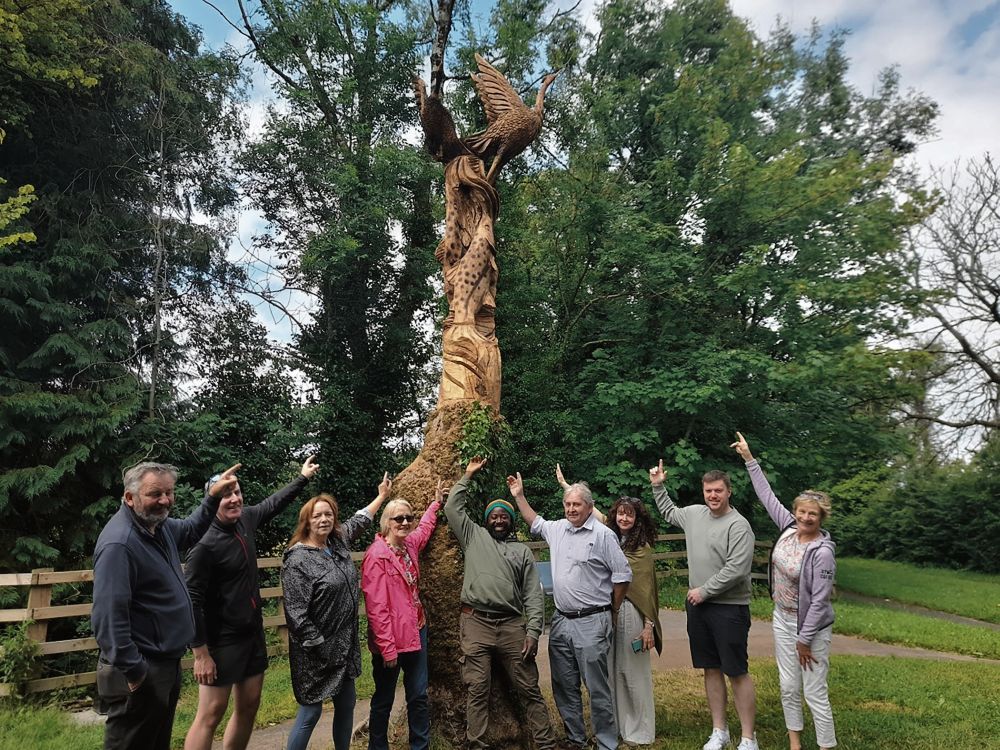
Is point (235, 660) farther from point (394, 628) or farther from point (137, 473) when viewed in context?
point (137, 473)

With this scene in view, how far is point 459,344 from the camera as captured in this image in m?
6.03

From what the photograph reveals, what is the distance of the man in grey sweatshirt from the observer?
4.11m

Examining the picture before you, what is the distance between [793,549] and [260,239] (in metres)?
13.2

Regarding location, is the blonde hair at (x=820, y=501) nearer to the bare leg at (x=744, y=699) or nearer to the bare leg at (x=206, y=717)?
the bare leg at (x=744, y=699)

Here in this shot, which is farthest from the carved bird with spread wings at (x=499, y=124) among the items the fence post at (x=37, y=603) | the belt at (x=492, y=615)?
the fence post at (x=37, y=603)

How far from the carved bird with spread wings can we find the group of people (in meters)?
3.74

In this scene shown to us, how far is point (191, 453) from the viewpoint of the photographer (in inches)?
412

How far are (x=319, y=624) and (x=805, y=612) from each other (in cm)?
302

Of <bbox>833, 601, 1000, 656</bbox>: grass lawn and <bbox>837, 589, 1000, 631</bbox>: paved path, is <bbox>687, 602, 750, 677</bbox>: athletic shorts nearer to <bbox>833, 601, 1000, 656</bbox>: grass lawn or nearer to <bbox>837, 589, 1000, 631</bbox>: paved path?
<bbox>833, 601, 1000, 656</bbox>: grass lawn

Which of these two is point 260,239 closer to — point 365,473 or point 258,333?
point 258,333

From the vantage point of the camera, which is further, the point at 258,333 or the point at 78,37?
the point at 258,333

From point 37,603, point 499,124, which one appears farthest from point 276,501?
point 499,124

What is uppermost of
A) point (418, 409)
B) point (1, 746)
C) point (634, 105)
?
point (634, 105)

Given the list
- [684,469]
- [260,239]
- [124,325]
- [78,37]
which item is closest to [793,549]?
[684,469]
